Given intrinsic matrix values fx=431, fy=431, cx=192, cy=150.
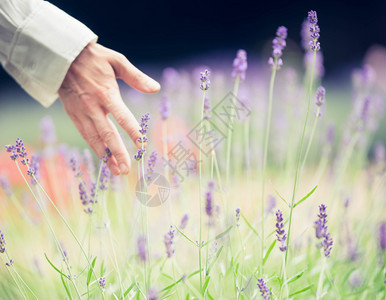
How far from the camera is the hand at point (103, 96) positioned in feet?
4.14

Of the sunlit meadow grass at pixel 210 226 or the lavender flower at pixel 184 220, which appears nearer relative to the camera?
the sunlit meadow grass at pixel 210 226

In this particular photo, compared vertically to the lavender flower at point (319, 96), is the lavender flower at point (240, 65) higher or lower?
higher

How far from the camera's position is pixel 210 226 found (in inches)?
53.1

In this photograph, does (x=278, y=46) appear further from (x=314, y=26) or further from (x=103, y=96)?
(x=103, y=96)

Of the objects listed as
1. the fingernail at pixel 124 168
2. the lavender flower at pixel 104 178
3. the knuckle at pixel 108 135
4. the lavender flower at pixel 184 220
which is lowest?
the lavender flower at pixel 184 220

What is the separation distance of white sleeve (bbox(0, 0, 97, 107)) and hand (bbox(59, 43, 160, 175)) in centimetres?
4

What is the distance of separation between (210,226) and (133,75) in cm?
52

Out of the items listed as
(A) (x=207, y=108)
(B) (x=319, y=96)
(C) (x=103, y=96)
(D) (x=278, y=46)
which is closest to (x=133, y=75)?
(C) (x=103, y=96)

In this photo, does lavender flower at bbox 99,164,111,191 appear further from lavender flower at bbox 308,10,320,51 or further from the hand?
lavender flower at bbox 308,10,320,51

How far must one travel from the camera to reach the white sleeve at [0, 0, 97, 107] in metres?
1.33

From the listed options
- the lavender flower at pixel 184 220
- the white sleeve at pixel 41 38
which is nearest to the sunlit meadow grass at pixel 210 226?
the lavender flower at pixel 184 220

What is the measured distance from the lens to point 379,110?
203cm

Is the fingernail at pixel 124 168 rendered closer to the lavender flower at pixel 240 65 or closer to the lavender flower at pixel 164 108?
the lavender flower at pixel 164 108

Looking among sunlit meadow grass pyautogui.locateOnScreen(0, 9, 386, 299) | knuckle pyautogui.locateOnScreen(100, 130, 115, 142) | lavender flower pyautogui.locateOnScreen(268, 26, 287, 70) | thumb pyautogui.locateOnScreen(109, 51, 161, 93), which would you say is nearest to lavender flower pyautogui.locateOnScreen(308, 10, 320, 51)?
sunlit meadow grass pyautogui.locateOnScreen(0, 9, 386, 299)
